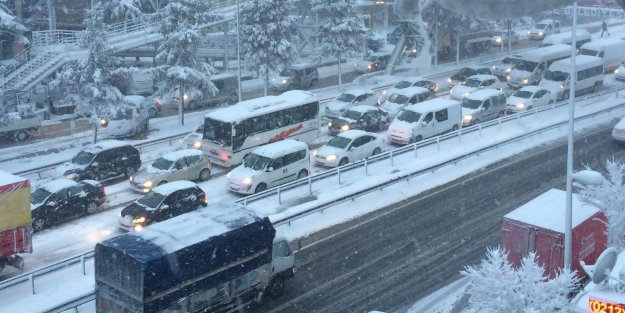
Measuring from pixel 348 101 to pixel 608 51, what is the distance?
24.0m

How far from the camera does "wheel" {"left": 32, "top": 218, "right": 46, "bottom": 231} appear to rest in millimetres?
23889

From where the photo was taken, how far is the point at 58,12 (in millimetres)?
54875

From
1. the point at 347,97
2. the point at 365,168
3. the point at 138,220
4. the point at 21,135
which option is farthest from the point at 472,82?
the point at 138,220

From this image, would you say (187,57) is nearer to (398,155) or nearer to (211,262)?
(398,155)

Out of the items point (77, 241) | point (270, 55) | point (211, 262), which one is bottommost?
point (77, 241)

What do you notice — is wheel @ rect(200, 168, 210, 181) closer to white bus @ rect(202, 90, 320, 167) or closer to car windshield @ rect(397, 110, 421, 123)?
white bus @ rect(202, 90, 320, 167)

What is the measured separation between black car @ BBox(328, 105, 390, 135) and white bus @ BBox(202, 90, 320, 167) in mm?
2010

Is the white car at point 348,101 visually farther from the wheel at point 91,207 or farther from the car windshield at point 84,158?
the wheel at point 91,207

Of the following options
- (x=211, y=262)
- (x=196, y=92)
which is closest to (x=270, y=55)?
(x=196, y=92)

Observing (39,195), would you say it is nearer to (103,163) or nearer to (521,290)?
(103,163)

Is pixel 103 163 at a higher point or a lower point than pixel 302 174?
higher

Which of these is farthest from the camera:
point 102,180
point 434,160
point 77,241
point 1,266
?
point 434,160

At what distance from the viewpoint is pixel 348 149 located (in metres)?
30.7

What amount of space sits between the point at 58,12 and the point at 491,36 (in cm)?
3794
